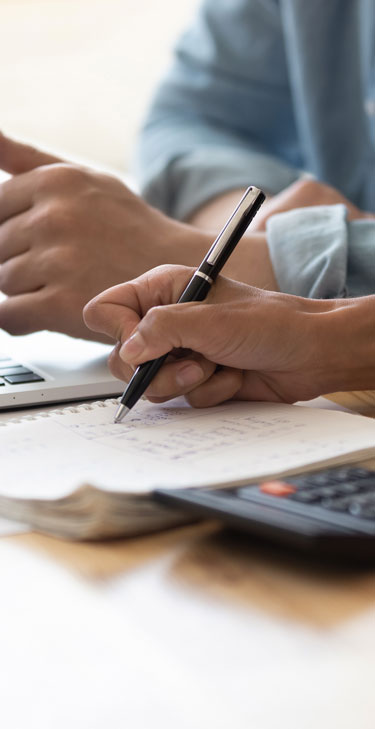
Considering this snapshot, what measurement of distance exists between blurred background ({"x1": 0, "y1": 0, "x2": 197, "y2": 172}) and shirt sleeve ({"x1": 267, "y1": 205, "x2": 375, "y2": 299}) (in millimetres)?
1481

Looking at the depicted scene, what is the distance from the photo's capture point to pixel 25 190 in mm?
659

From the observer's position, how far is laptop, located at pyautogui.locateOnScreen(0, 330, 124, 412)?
56 centimetres

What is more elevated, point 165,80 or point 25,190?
point 165,80

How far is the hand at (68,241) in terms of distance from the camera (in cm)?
63

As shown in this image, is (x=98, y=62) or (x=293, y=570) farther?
(x=98, y=62)

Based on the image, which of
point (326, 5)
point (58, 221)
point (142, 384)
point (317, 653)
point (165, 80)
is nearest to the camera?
point (317, 653)

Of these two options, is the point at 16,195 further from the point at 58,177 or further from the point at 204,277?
Result: the point at 204,277

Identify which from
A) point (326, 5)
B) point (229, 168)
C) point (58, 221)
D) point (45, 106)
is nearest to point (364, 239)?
point (58, 221)

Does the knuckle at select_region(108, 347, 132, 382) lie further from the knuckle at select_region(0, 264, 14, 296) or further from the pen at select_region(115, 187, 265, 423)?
the knuckle at select_region(0, 264, 14, 296)

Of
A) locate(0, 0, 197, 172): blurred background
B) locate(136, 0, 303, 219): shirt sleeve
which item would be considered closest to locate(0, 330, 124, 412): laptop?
locate(136, 0, 303, 219): shirt sleeve

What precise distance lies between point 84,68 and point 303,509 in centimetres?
210

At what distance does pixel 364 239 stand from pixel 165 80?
2.70 feet

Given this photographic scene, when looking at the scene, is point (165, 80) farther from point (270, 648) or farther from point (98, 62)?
point (270, 648)

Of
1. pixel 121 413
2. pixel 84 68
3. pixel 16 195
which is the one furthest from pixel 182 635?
pixel 84 68
